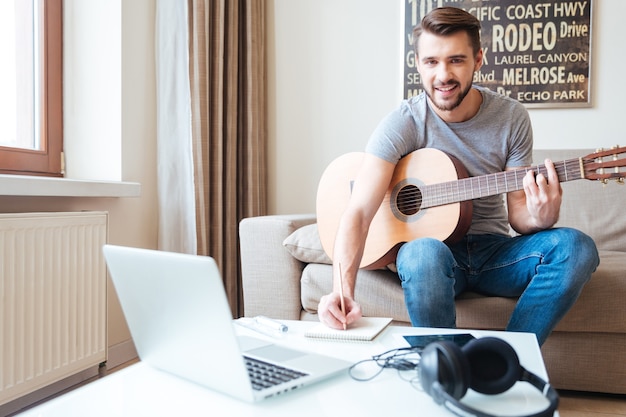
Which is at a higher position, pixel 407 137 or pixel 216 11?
pixel 216 11

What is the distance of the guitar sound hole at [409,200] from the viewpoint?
1678mm

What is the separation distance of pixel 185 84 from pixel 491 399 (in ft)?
6.33

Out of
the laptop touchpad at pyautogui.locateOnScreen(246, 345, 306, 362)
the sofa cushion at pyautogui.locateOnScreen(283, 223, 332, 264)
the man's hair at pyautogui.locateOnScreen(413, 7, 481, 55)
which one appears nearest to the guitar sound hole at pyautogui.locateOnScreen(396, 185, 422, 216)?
the sofa cushion at pyautogui.locateOnScreen(283, 223, 332, 264)

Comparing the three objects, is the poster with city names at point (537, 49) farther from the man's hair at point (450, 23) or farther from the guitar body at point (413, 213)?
the guitar body at point (413, 213)

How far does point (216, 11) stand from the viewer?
2482 millimetres

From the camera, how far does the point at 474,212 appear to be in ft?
5.69

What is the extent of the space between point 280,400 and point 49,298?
1.20m

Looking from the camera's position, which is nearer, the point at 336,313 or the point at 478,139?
the point at 336,313

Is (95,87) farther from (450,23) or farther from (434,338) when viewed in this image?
(434,338)

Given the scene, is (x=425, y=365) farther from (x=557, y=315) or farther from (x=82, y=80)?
(x=82, y=80)

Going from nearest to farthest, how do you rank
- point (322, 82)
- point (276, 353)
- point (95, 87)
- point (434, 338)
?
1. point (276, 353)
2. point (434, 338)
3. point (95, 87)
4. point (322, 82)

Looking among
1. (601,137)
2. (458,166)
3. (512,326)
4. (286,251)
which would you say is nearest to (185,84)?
(286,251)

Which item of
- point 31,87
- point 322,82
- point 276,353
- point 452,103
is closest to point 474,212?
point 452,103

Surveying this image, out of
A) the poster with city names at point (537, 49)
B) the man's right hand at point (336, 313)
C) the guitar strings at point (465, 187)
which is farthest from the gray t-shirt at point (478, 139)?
the poster with city names at point (537, 49)
